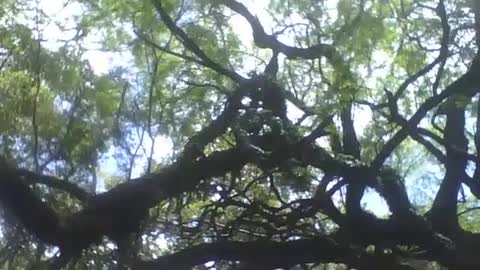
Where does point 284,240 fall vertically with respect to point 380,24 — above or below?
below

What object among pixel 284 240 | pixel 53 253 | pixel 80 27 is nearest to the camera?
pixel 53 253

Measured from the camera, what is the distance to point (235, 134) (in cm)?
567

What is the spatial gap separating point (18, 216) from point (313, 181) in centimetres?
221

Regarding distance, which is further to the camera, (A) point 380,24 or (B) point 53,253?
(A) point 380,24

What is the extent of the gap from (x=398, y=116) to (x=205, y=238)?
1.60 metres

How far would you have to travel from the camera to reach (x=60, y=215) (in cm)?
502

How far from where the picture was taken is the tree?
552 centimetres

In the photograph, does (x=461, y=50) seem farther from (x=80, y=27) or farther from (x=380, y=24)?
(x=80, y=27)

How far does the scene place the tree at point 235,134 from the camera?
18.1ft

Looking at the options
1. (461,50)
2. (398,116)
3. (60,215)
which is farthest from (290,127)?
(60,215)

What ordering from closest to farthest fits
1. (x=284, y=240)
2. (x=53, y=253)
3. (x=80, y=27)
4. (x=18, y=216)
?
(x=18, y=216) → (x=53, y=253) → (x=284, y=240) → (x=80, y=27)

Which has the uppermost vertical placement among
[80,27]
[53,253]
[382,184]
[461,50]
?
[80,27]

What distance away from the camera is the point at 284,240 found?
5.77 meters

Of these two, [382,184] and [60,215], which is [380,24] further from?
[60,215]
